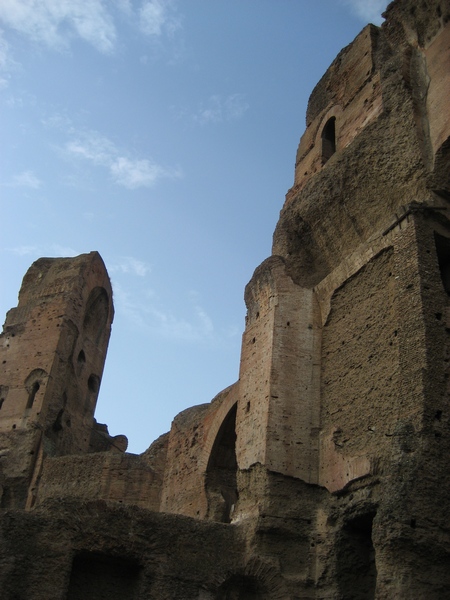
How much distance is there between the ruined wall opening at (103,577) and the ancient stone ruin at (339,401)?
0.7 inches

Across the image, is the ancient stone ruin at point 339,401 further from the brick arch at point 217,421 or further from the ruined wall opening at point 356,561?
the brick arch at point 217,421

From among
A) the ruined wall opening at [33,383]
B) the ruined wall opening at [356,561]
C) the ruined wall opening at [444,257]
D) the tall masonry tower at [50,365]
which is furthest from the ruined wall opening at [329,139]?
the ruined wall opening at [33,383]

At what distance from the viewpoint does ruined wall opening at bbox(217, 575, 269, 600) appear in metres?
8.33

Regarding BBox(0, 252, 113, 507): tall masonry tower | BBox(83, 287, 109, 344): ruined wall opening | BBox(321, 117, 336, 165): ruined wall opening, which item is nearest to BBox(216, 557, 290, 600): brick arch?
Result: BBox(321, 117, 336, 165): ruined wall opening

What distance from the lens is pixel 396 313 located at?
27.6 feet

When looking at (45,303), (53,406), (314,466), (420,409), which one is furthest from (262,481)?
(45,303)

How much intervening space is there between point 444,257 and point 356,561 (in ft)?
11.9

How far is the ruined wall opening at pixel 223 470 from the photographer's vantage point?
1252 cm

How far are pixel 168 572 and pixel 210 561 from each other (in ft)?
1.66

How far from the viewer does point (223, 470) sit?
13102 millimetres

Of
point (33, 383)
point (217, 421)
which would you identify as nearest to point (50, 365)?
point (33, 383)

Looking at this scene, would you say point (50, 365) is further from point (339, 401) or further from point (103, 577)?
point (339, 401)

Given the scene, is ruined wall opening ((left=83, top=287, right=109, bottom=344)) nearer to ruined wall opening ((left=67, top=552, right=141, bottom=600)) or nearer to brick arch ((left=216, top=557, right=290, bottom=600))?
ruined wall opening ((left=67, top=552, right=141, bottom=600))

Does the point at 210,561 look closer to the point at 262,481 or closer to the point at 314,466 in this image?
the point at 262,481
